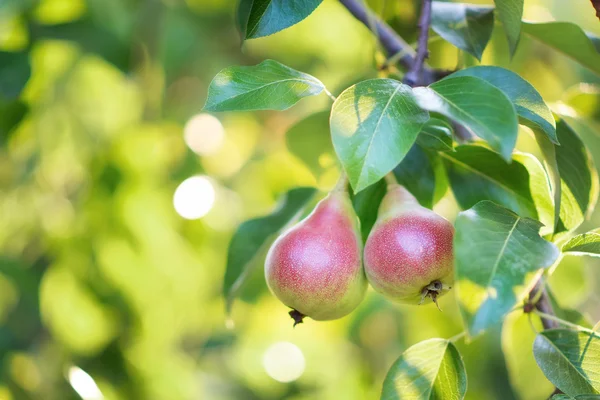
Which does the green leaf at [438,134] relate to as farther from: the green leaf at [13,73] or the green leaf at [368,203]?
the green leaf at [13,73]

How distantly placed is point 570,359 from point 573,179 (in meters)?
0.16

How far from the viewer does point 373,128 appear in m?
0.44

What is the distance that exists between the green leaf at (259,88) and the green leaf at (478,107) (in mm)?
95

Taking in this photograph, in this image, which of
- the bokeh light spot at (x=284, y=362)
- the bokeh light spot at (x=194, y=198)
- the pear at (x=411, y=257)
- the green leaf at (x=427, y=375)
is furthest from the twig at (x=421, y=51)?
the bokeh light spot at (x=284, y=362)

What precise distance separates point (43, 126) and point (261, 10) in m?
0.91

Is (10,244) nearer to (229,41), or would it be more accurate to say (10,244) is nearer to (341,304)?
(229,41)

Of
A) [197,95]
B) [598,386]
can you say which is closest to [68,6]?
[197,95]

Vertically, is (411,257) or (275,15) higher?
(275,15)

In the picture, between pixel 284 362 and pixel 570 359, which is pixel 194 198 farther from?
pixel 570 359

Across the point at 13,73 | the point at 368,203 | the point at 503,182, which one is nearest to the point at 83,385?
the point at 13,73

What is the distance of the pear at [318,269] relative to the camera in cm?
50

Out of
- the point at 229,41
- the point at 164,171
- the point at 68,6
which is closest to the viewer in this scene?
the point at 68,6

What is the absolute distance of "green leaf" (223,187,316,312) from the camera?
0.72 metres

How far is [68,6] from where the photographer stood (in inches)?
43.5
